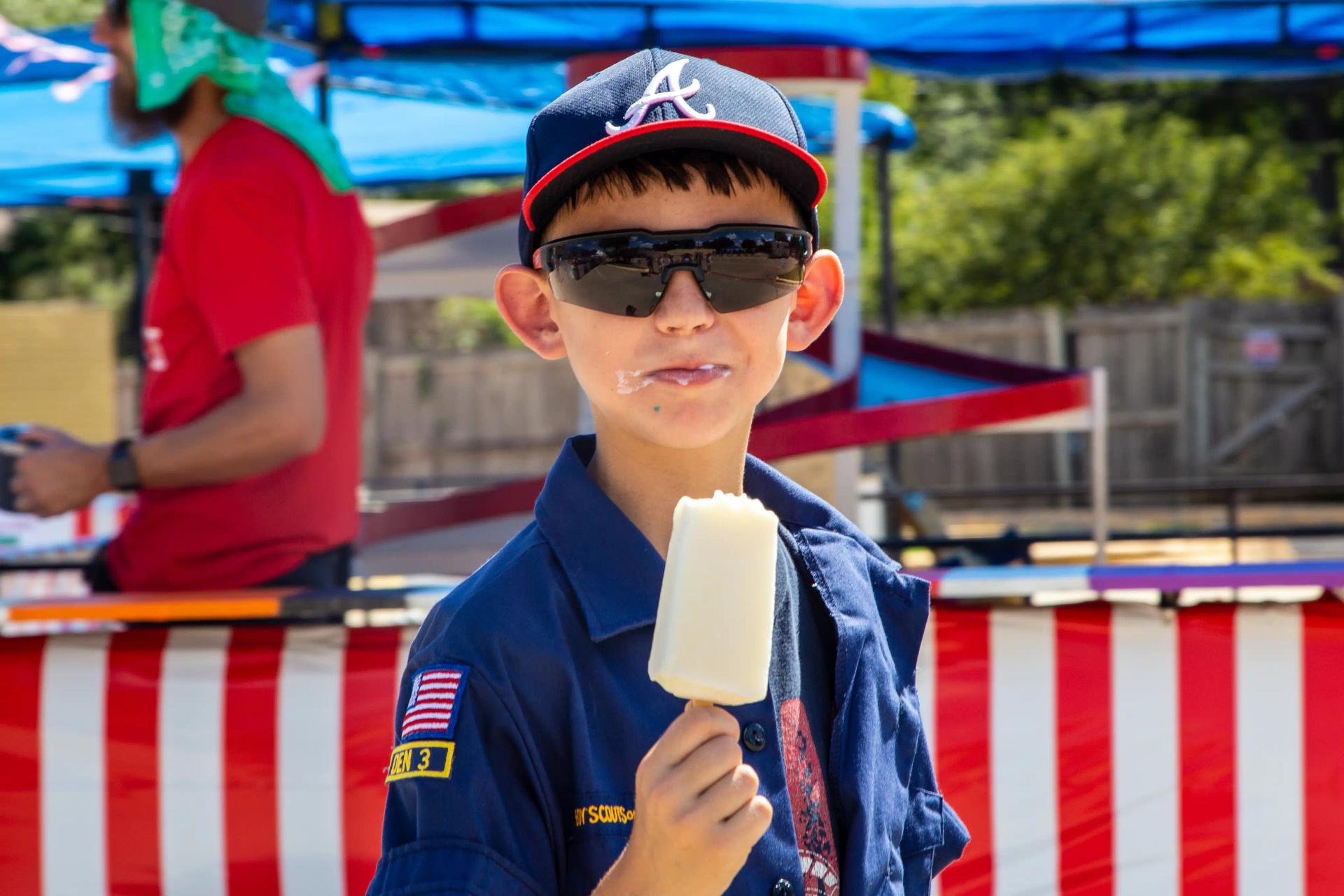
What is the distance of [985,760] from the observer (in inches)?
115

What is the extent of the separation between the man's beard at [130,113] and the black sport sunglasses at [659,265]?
2.03 metres

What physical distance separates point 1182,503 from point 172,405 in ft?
37.7

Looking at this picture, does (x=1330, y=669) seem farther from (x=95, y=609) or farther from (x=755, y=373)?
(x=95, y=609)

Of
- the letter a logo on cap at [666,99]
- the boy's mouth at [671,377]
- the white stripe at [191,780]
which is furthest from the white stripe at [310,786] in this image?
the letter a logo on cap at [666,99]

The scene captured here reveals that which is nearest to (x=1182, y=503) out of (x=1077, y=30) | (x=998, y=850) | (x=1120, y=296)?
(x=1120, y=296)

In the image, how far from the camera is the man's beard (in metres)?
3.19

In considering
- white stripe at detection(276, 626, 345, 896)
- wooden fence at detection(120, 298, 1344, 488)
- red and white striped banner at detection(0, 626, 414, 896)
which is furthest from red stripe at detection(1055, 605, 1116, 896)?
wooden fence at detection(120, 298, 1344, 488)

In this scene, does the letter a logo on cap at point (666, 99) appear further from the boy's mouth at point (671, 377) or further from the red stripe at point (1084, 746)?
the red stripe at point (1084, 746)

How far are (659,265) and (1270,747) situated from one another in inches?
81.8

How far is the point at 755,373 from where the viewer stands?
143 centimetres

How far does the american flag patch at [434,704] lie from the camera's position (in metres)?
1.28

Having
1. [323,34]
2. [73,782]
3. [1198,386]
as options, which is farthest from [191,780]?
[1198,386]

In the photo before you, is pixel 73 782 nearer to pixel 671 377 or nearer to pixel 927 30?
pixel 671 377

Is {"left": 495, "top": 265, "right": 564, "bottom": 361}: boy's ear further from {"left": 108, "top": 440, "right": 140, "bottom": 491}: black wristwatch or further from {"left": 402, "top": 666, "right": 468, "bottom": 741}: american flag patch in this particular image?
{"left": 108, "top": 440, "right": 140, "bottom": 491}: black wristwatch
